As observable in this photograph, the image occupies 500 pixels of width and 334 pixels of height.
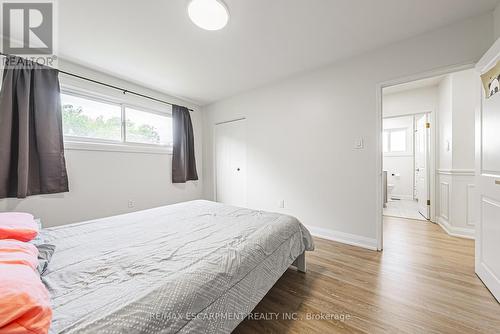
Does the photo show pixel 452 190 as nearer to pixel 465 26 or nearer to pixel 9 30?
pixel 465 26

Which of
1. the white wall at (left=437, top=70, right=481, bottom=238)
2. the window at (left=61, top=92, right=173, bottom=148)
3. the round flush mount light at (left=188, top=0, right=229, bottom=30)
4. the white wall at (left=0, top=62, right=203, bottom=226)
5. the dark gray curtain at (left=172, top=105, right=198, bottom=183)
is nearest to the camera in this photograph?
the round flush mount light at (left=188, top=0, right=229, bottom=30)

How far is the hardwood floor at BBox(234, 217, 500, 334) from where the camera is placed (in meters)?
1.23

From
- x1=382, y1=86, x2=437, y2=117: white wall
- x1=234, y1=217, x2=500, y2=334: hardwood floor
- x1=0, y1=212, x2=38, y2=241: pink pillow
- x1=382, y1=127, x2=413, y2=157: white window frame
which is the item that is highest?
x1=382, y1=86, x2=437, y2=117: white wall

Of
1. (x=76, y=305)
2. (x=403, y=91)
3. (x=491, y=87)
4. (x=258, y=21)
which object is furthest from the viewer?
(x=403, y=91)

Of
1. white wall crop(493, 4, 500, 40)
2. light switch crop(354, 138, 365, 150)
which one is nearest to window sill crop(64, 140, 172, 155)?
light switch crop(354, 138, 365, 150)

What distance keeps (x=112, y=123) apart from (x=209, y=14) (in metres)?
2.27

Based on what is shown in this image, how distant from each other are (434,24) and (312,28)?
3.93ft

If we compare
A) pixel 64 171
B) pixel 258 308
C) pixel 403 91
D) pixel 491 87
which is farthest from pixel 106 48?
pixel 403 91

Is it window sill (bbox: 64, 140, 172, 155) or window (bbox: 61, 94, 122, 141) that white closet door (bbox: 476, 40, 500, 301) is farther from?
window (bbox: 61, 94, 122, 141)

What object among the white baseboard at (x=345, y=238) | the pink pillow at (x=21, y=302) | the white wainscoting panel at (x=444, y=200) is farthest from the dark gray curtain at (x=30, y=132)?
the white wainscoting panel at (x=444, y=200)

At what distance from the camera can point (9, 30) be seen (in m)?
1.93

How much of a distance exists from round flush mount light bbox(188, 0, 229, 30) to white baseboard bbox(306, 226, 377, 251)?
275 cm

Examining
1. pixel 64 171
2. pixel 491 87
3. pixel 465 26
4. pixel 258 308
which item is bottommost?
pixel 258 308

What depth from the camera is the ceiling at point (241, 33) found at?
5.45 feet
